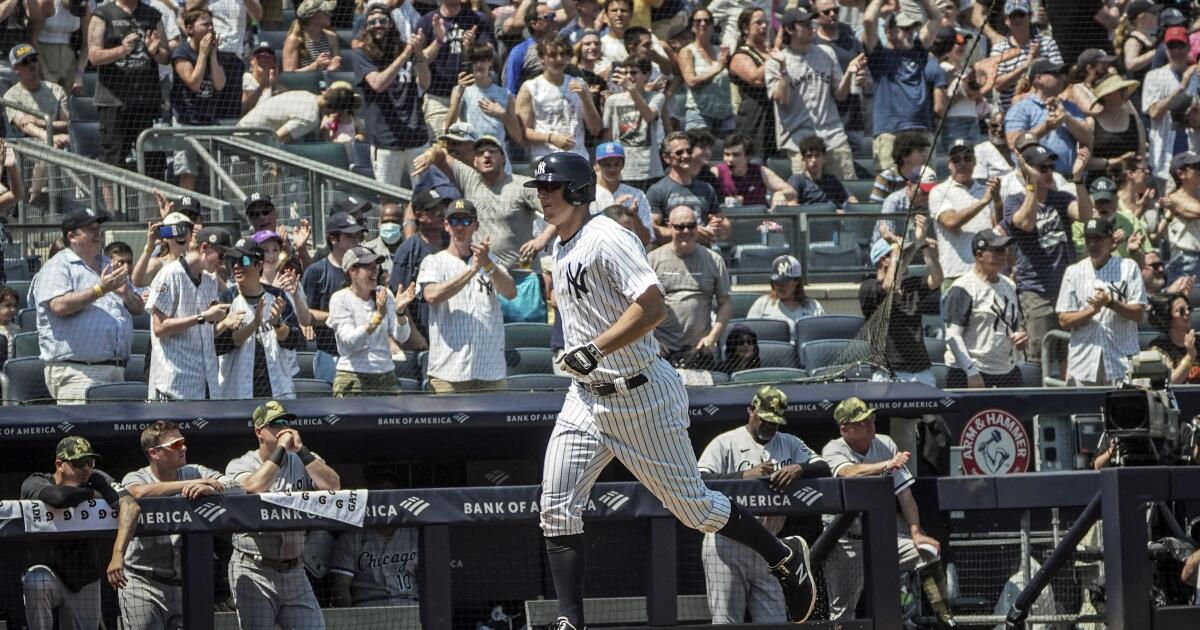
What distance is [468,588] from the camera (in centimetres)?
750

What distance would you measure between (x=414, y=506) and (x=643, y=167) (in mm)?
5102

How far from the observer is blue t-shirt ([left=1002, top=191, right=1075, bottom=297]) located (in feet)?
35.5

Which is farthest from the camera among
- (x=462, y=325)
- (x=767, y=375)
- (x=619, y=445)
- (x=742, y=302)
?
(x=742, y=302)

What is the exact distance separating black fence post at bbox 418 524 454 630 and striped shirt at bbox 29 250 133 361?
281cm

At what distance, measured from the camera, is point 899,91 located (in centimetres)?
1275

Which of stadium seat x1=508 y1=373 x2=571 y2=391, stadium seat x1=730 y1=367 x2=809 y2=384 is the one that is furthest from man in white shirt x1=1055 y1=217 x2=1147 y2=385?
stadium seat x1=508 y1=373 x2=571 y2=391

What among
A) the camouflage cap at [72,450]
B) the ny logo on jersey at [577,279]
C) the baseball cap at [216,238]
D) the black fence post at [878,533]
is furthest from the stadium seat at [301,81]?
the ny logo on jersey at [577,279]

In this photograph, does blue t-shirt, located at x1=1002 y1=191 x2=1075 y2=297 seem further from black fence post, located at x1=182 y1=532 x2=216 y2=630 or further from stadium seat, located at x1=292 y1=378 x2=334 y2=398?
black fence post, located at x1=182 y1=532 x2=216 y2=630

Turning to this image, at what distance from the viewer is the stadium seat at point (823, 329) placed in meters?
9.96

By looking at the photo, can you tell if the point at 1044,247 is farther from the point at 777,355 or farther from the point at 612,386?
the point at 612,386

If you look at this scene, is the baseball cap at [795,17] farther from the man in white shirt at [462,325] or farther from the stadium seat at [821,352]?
the man in white shirt at [462,325]

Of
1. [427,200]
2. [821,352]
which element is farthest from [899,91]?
[427,200]

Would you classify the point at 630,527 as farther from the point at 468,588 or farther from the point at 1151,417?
the point at 1151,417

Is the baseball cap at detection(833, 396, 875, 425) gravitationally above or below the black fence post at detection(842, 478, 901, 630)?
above
